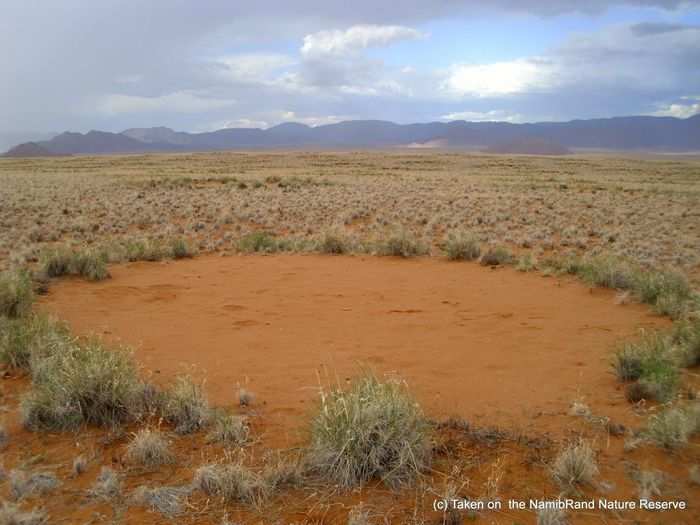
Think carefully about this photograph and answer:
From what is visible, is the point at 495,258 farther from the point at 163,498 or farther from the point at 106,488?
the point at 106,488

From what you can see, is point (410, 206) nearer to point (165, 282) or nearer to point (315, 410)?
point (165, 282)

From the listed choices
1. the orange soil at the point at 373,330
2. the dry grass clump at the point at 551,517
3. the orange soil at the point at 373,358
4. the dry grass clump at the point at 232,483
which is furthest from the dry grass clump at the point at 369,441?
the dry grass clump at the point at 551,517

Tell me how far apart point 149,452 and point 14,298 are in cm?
526

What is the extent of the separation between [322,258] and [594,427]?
892 cm

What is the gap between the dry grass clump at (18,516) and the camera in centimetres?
351

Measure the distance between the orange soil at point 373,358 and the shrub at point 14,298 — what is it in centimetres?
46

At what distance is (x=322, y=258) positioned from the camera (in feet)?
42.9

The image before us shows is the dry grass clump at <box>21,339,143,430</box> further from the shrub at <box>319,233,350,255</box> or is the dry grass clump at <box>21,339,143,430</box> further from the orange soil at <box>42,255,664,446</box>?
the shrub at <box>319,233,350,255</box>

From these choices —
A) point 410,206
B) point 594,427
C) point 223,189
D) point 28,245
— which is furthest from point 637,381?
point 223,189

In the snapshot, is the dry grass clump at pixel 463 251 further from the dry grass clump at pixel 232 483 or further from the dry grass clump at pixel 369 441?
the dry grass clump at pixel 232 483

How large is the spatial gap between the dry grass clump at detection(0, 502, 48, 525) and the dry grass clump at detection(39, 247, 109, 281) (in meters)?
7.77

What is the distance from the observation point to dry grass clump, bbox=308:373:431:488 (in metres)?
3.99

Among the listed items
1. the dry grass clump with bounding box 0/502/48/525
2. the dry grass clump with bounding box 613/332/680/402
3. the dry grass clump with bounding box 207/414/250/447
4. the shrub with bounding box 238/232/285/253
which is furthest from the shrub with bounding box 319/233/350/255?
the dry grass clump with bounding box 0/502/48/525

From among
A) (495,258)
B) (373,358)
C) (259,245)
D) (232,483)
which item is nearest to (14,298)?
(373,358)
